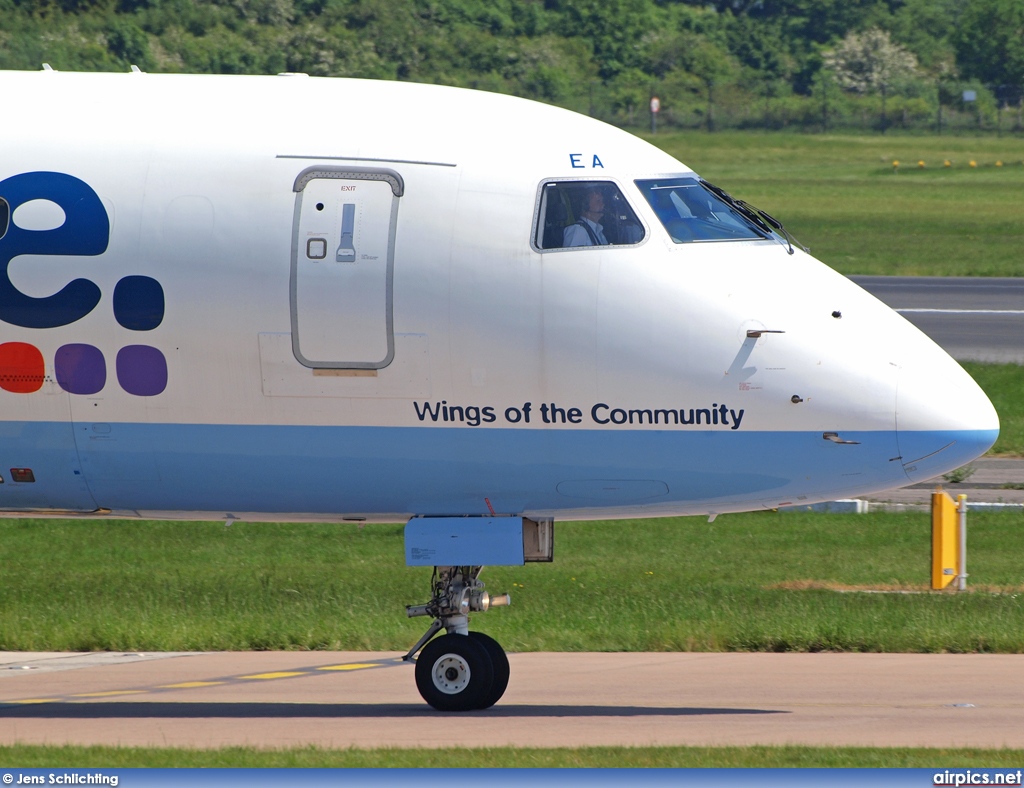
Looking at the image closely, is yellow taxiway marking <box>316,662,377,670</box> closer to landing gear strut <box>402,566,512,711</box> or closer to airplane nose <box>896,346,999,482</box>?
landing gear strut <box>402,566,512,711</box>

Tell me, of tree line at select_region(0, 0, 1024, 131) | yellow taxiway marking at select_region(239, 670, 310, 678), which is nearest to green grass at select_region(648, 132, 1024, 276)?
tree line at select_region(0, 0, 1024, 131)

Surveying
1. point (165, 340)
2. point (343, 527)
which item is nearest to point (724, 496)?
point (165, 340)

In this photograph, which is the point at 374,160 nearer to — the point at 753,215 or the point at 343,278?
the point at 343,278

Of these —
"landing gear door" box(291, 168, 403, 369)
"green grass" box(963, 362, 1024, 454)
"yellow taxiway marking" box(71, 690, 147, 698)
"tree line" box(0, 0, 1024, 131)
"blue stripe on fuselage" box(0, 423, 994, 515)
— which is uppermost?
"tree line" box(0, 0, 1024, 131)

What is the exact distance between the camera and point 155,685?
47.9 feet

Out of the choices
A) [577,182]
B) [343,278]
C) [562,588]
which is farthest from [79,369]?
[562,588]

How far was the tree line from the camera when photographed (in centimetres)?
9338

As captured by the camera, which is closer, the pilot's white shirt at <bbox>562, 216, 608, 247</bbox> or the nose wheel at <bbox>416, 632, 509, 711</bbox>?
the pilot's white shirt at <bbox>562, 216, 608, 247</bbox>

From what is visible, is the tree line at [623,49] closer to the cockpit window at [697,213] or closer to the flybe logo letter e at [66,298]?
the flybe logo letter e at [66,298]

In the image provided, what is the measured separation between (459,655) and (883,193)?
6652 cm

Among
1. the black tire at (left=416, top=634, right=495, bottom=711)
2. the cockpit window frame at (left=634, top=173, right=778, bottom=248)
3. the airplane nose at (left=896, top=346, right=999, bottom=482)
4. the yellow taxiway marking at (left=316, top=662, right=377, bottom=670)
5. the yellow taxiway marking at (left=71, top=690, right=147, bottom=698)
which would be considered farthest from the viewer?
the yellow taxiway marking at (left=316, top=662, right=377, bottom=670)

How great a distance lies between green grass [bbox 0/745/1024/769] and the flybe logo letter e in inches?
106

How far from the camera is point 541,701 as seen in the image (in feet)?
44.6

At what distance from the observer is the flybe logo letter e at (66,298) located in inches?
472
